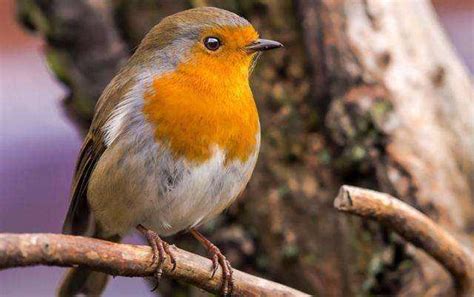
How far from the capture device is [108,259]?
247 centimetres

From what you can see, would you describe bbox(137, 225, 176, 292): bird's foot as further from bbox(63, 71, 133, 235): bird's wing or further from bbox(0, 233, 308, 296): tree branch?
bbox(63, 71, 133, 235): bird's wing

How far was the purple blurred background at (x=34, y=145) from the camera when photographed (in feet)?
20.8

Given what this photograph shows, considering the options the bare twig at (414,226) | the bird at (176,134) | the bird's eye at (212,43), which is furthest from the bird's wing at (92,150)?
the bare twig at (414,226)

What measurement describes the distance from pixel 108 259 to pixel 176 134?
0.63m

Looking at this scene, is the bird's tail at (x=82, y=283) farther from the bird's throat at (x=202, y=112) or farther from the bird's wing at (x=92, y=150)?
the bird's throat at (x=202, y=112)

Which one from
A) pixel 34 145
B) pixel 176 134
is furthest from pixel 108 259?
pixel 34 145

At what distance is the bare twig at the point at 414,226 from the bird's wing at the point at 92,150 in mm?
852

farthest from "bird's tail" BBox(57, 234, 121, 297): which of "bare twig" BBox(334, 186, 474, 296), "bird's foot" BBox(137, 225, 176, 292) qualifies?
"bare twig" BBox(334, 186, 474, 296)

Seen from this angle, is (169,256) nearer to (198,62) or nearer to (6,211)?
(198,62)

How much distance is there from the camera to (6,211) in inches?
252

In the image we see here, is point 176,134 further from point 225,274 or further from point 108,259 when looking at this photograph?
point 108,259

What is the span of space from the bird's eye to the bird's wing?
0.28 metres

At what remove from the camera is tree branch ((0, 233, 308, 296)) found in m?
2.28

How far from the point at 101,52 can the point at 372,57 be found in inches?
46.7
